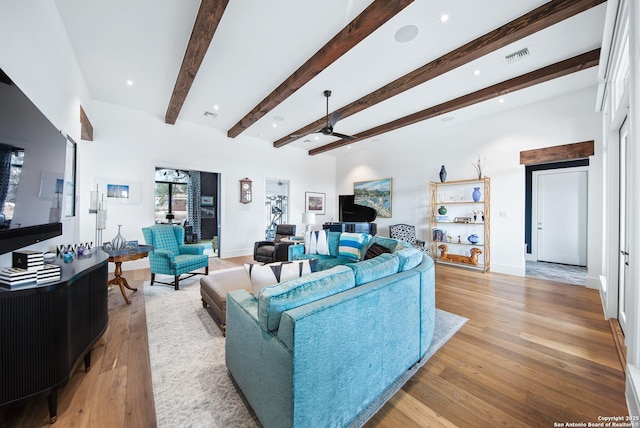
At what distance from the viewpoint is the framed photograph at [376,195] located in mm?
6871

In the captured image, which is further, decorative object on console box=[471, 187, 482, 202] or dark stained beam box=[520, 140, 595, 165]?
decorative object on console box=[471, 187, 482, 202]

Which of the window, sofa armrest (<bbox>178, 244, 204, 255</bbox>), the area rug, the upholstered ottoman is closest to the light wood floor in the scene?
the area rug

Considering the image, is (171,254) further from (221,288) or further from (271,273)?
(271,273)

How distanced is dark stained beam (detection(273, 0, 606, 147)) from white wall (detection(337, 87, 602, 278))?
2.52 meters

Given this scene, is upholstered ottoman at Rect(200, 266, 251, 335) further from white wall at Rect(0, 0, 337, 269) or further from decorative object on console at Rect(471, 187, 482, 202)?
decorative object on console at Rect(471, 187, 482, 202)

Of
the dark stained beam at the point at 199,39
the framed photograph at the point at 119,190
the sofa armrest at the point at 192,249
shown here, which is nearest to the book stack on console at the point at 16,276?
the dark stained beam at the point at 199,39

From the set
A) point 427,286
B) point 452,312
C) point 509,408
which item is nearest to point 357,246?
point 452,312

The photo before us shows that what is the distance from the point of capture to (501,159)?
484 centimetres

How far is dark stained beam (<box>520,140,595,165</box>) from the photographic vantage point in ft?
12.8

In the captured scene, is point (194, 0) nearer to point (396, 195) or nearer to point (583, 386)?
point (583, 386)

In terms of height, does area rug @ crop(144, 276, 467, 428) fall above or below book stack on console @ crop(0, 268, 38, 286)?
below

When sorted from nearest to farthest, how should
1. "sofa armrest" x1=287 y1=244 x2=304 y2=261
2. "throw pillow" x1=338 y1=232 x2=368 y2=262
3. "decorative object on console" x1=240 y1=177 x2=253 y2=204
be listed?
"throw pillow" x1=338 y1=232 x2=368 y2=262 → "sofa armrest" x1=287 y1=244 x2=304 y2=261 → "decorative object on console" x1=240 y1=177 x2=253 y2=204

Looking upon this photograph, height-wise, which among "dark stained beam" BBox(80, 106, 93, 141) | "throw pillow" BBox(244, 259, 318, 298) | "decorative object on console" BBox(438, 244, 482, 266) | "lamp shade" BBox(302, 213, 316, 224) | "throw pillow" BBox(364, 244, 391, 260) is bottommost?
"decorative object on console" BBox(438, 244, 482, 266)

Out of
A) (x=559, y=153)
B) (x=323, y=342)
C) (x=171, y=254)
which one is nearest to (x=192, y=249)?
(x=171, y=254)
